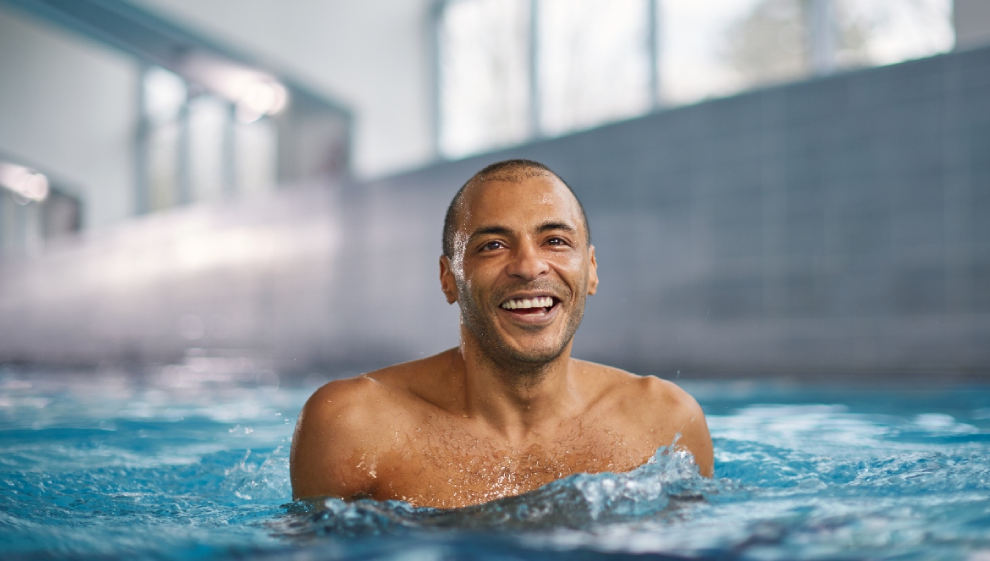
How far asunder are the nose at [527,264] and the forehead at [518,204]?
5 cm

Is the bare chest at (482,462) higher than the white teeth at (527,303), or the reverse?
the white teeth at (527,303)

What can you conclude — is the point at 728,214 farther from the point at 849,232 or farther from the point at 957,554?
the point at 957,554

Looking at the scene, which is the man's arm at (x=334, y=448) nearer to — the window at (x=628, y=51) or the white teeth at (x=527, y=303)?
the white teeth at (x=527, y=303)

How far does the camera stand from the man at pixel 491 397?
1.85m

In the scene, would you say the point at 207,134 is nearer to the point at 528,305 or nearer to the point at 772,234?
the point at 772,234

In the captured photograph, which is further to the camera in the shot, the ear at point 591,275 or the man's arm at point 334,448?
the ear at point 591,275

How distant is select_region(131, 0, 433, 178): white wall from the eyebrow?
7.67m

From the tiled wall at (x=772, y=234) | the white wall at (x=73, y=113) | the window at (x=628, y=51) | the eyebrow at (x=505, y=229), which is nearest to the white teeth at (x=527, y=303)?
the eyebrow at (x=505, y=229)

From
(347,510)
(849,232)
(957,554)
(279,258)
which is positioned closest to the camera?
(957,554)

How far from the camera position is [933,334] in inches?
194

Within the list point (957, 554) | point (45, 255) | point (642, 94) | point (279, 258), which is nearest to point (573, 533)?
point (957, 554)

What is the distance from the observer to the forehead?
187 centimetres

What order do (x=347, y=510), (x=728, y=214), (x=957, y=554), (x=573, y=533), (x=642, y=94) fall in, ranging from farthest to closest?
(x=642, y=94) < (x=728, y=214) < (x=347, y=510) < (x=573, y=533) < (x=957, y=554)

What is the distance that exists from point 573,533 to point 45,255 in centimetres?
1342
